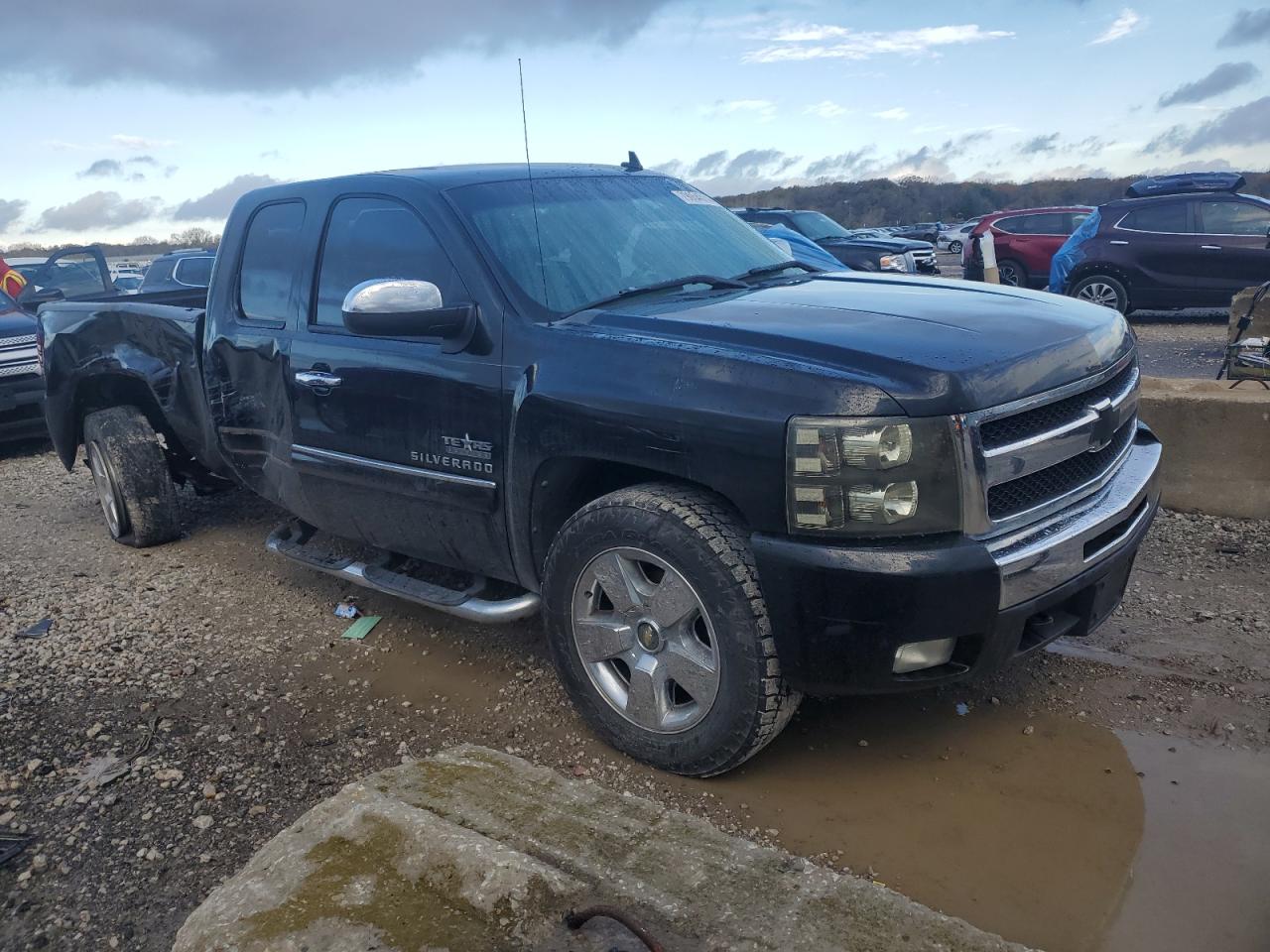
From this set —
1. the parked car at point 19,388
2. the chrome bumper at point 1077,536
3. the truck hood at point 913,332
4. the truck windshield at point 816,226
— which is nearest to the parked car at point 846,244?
the truck windshield at point 816,226

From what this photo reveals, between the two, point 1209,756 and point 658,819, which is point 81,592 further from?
point 1209,756

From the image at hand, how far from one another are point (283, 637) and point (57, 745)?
1036mm

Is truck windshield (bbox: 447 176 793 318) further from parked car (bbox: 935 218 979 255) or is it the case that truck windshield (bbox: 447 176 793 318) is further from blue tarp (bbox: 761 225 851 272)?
parked car (bbox: 935 218 979 255)

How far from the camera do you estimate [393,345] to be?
3.68m

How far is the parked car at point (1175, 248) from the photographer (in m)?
12.5

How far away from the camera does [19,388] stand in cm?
884

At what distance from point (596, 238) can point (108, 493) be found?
364 centimetres

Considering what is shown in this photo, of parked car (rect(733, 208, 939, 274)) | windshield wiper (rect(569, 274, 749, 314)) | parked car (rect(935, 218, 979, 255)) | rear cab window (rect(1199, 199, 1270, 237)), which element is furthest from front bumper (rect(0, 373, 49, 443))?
parked car (rect(935, 218, 979, 255))

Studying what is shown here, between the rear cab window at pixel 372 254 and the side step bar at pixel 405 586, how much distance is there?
0.98m

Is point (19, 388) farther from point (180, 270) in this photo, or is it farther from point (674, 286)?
point (674, 286)

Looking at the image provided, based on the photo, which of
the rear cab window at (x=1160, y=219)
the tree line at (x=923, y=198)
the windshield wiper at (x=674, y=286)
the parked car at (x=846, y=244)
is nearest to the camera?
the windshield wiper at (x=674, y=286)

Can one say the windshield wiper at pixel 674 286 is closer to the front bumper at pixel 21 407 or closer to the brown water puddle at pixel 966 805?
the brown water puddle at pixel 966 805

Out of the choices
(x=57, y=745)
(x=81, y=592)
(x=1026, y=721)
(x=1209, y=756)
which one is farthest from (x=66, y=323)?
(x=1209, y=756)

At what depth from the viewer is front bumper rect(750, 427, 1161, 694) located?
2570mm
